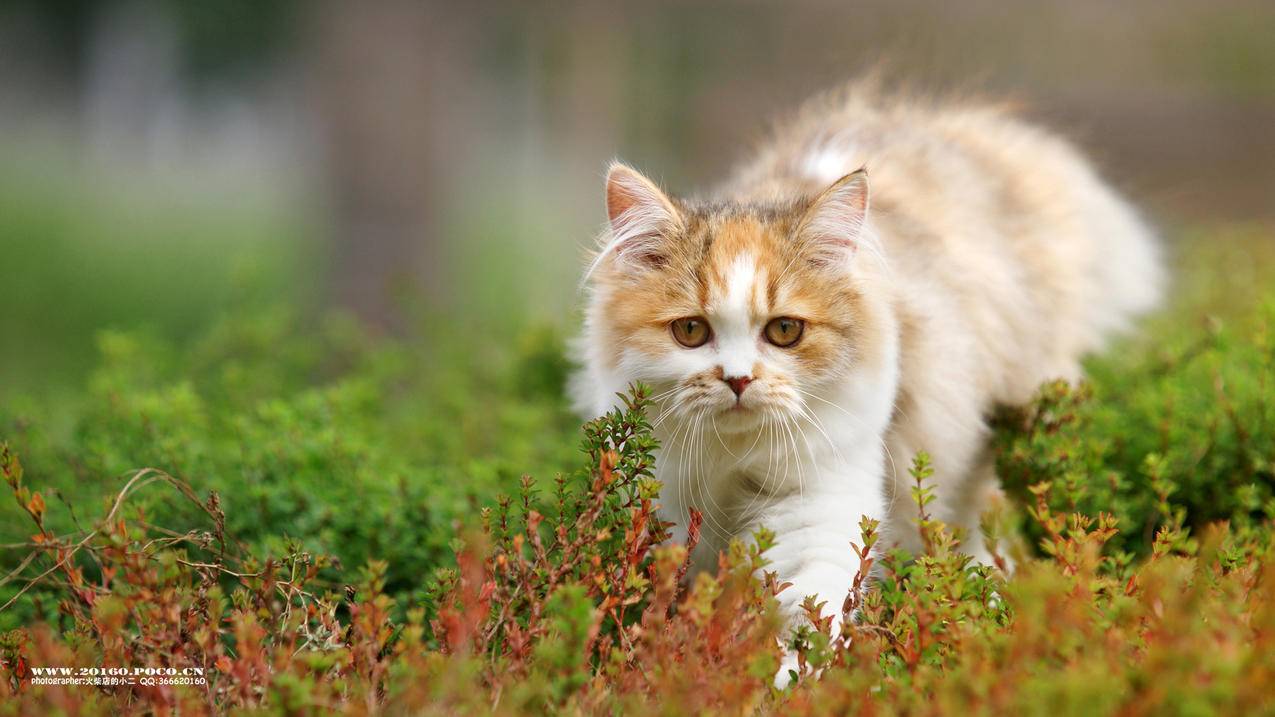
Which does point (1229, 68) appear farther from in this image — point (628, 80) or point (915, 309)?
point (915, 309)

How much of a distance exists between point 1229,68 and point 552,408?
9.74 m

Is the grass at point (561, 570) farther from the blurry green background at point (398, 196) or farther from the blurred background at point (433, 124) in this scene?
the blurred background at point (433, 124)

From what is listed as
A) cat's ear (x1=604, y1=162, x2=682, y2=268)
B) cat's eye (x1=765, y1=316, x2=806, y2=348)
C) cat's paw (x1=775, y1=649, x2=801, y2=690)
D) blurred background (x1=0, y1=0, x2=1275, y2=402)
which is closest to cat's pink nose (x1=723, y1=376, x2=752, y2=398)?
cat's eye (x1=765, y1=316, x2=806, y2=348)

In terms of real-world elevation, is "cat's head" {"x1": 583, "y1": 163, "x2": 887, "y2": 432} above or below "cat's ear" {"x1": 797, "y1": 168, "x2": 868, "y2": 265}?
below

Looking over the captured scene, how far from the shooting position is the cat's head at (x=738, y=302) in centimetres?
259

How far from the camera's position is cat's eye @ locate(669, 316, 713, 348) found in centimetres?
268

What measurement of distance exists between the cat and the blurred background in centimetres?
169

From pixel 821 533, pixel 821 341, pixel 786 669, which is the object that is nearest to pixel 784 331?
pixel 821 341

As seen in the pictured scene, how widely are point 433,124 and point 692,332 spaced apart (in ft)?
14.1

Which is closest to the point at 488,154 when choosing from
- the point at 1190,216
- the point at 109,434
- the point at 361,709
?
the point at 1190,216

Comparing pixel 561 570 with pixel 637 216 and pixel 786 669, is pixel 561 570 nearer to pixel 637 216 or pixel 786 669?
pixel 786 669

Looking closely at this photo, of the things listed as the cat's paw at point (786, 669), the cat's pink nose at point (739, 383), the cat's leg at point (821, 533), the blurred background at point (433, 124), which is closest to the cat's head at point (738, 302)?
the cat's pink nose at point (739, 383)

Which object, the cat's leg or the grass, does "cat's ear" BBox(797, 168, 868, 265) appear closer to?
the cat's leg

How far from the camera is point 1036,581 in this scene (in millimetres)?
1644
